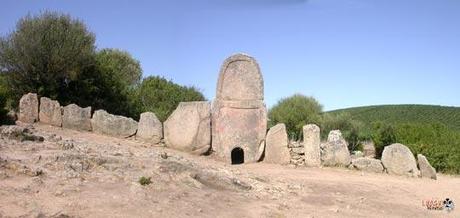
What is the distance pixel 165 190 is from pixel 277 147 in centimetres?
816

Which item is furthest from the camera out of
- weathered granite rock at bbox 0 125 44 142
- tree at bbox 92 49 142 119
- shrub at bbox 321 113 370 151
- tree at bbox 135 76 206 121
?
shrub at bbox 321 113 370 151

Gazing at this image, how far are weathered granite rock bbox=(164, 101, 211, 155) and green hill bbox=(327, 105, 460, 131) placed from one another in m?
37.1

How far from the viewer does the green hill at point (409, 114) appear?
182ft

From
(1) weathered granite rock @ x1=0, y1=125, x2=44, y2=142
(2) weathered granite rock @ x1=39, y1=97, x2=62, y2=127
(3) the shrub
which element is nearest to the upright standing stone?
(2) weathered granite rock @ x1=39, y1=97, x2=62, y2=127

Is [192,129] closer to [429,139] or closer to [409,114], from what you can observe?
[429,139]

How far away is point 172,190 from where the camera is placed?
37.1 ft

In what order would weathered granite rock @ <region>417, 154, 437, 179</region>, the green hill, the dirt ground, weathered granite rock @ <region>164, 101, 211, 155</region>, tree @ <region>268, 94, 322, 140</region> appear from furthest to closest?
1. the green hill
2. tree @ <region>268, 94, 322, 140</region>
3. weathered granite rock @ <region>164, 101, 211, 155</region>
4. weathered granite rock @ <region>417, 154, 437, 179</region>
5. the dirt ground

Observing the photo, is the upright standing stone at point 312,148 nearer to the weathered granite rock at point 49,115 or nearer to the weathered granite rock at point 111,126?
the weathered granite rock at point 111,126

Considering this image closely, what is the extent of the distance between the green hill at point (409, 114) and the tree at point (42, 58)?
3557 centimetres

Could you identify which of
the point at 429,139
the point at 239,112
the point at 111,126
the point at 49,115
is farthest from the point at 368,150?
the point at 49,115

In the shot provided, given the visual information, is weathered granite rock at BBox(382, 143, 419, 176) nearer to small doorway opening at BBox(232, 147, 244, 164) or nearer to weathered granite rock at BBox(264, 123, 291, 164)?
weathered granite rock at BBox(264, 123, 291, 164)

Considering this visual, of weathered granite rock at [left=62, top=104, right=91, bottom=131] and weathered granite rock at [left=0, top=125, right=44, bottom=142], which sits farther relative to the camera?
weathered granite rock at [left=62, top=104, right=91, bottom=131]

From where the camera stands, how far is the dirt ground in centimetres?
953

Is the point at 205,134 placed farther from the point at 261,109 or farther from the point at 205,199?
the point at 205,199
